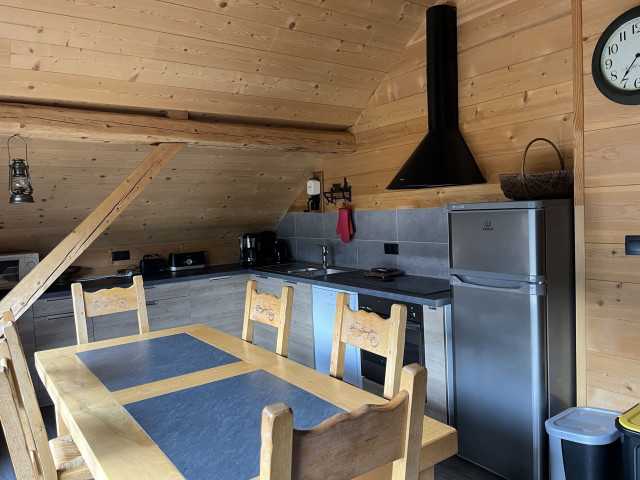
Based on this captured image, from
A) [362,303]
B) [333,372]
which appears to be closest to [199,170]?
[362,303]

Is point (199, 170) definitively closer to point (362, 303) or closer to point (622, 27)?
point (362, 303)

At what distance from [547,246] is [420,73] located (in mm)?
1711

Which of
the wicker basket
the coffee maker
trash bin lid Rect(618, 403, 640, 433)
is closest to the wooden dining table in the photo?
trash bin lid Rect(618, 403, 640, 433)

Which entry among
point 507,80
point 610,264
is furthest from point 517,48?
point 610,264

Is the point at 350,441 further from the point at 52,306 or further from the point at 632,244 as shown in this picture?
the point at 52,306

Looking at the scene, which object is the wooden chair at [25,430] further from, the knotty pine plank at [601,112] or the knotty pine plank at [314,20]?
the knotty pine plank at [601,112]

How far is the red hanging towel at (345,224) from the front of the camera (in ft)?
13.6

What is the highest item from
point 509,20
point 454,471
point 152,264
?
point 509,20

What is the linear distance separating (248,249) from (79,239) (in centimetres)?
183

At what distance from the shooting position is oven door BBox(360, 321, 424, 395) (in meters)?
2.85

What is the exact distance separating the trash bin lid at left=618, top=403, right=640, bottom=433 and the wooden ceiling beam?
278 centimetres

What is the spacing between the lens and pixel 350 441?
89 centimetres

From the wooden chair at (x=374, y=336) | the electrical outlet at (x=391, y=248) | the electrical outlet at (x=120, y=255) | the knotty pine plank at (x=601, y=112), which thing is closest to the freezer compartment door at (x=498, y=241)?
the knotty pine plank at (x=601, y=112)

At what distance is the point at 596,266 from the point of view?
224 cm
